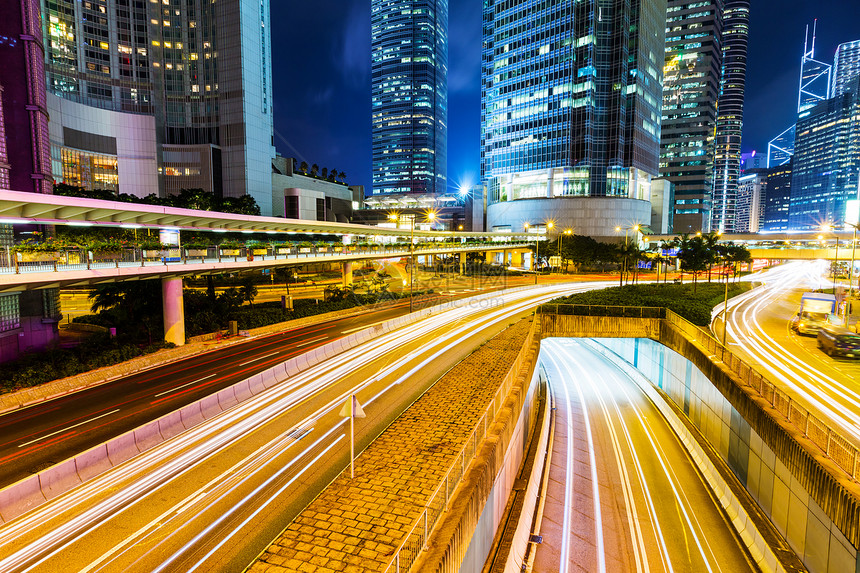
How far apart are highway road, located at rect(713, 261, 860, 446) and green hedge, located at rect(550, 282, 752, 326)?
219cm

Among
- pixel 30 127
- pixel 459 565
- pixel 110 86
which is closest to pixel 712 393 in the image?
pixel 459 565

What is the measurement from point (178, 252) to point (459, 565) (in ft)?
80.9

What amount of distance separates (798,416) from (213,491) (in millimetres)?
18219

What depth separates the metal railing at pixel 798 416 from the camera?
35.1 feet

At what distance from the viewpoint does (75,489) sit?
1188 centimetres

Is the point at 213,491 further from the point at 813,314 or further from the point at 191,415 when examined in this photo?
the point at 813,314

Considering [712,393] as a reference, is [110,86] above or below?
above

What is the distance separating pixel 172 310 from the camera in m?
26.8

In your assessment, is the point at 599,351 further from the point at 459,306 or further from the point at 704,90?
the point at 704,90

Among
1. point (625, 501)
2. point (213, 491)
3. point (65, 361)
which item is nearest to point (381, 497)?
point (213, 491)

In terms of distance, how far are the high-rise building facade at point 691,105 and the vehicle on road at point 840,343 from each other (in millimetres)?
136507

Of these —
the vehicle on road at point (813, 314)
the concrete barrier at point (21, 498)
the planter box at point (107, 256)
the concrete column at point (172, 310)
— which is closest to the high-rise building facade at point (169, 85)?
the concrete column at point (172, 310)

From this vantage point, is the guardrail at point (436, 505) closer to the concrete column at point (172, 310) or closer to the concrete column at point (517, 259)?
the concrete column at point (172, 310)

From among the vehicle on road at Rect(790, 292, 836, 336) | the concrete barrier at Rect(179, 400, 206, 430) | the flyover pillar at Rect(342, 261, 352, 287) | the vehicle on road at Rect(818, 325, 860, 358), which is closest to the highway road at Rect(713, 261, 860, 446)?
the vehicle on road at Rect(818, 325, 860, 358)
